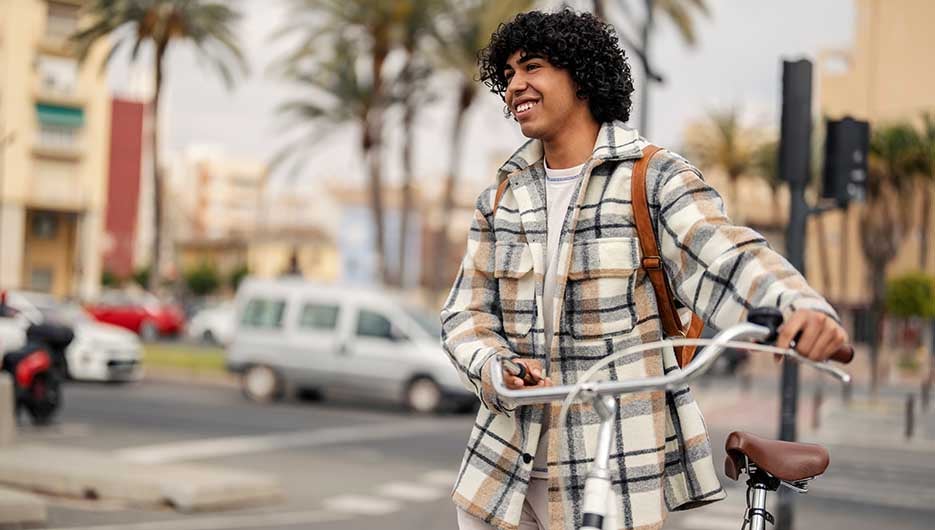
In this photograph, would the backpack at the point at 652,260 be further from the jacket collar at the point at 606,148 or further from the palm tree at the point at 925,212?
the palm tree at the point at 925,212

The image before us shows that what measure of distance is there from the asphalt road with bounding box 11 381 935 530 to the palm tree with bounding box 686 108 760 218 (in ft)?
109

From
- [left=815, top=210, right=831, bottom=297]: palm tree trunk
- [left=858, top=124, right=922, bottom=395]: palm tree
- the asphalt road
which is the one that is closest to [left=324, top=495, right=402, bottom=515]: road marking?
the asphalt road

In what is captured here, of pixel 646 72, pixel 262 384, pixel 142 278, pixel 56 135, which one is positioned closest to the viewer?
pixel 646 72

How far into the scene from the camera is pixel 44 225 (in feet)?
73.9

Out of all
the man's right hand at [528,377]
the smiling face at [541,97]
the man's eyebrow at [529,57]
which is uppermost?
the man's eyebrow at [529,57]

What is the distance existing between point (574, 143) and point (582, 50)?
20cm

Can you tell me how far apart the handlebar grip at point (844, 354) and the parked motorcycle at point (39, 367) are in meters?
12.5

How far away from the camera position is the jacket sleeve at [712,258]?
2.27 meters

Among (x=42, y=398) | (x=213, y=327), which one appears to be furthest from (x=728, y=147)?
(x=42, y=398)

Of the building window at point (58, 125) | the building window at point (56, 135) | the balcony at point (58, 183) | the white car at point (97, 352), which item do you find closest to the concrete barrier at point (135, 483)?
the white car at point (97, 352)

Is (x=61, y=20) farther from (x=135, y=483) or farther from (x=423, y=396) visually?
(x=135, y=483)

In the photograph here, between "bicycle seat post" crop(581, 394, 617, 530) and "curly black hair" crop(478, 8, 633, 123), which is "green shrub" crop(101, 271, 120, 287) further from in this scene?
"bicycle seat post" crop(581, 394, 617, 530)

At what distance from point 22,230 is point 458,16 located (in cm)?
1407

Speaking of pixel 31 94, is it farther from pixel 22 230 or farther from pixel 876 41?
pixel 876 41
